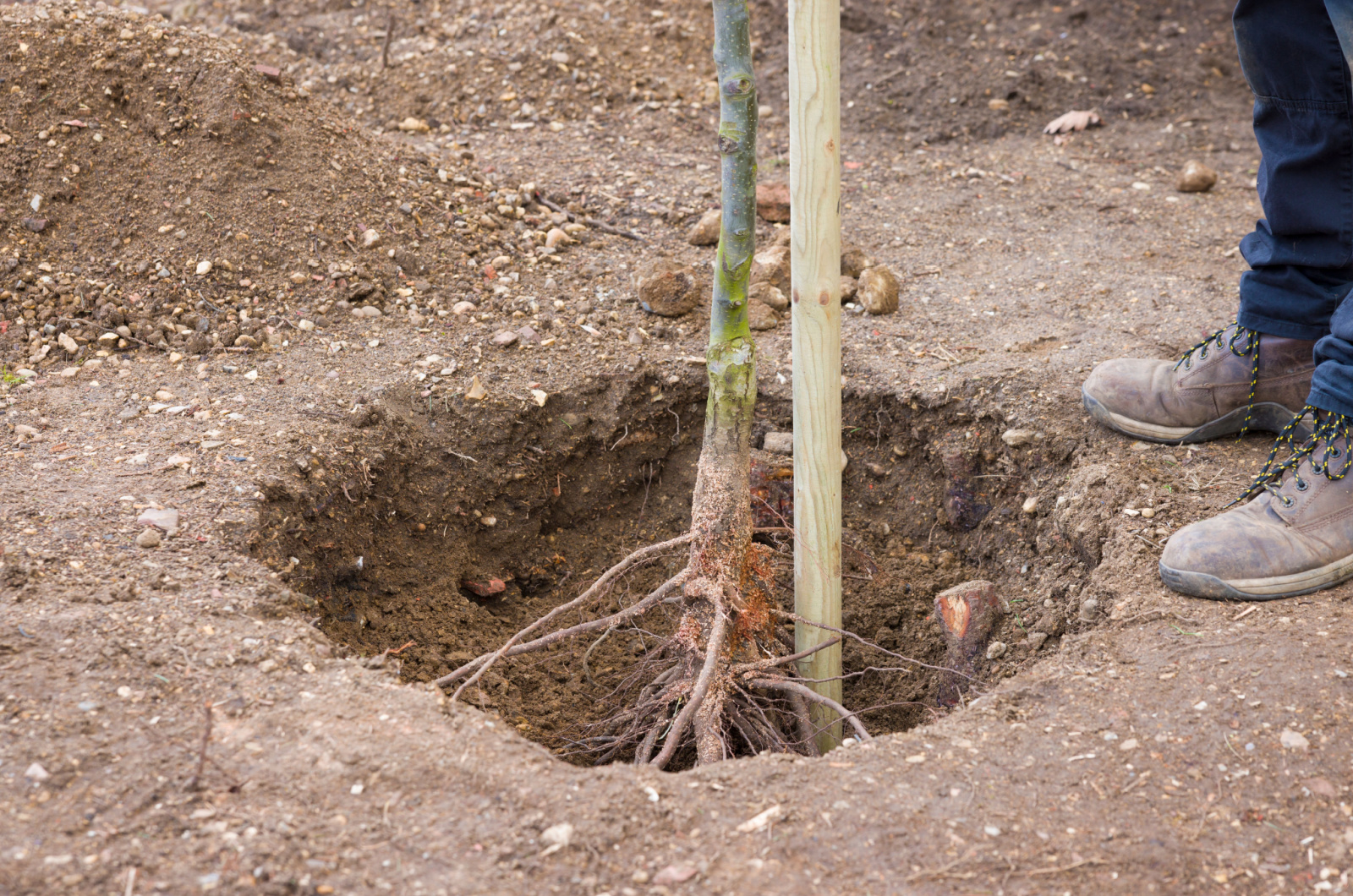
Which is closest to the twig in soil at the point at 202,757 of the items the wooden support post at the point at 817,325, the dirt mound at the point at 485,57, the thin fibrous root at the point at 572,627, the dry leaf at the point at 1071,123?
the thin fibrous root at the point at 572,627

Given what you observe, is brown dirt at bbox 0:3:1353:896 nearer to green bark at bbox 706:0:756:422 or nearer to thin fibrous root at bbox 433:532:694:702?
thin fibrous root at bbox 433:532:694:702

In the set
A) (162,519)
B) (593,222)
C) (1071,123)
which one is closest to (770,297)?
(593,222)

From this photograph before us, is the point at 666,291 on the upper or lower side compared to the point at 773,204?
lower

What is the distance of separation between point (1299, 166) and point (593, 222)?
216 cm

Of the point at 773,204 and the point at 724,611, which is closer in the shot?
the point at 724,611

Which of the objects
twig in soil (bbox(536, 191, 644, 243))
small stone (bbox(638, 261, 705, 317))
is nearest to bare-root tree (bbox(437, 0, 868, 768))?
small stone (bbox(638, 261, 705, 317))

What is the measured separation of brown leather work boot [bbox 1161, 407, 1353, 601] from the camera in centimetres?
189

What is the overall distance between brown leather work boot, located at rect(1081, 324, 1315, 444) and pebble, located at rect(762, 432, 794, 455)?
79 cm

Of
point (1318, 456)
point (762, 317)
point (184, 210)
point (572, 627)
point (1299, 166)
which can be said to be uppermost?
point (184, 210)

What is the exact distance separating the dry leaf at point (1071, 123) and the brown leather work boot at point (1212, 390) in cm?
254

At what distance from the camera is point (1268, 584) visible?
6.19 feet

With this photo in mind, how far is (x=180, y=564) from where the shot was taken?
1.91 meters

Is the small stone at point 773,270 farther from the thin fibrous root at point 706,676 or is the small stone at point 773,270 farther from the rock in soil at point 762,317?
the thin fibrous root at point 706,676

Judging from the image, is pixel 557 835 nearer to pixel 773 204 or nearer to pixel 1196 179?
pixel 773 204
